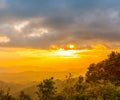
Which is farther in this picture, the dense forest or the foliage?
the foliage

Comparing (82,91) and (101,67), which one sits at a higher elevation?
(101,67)

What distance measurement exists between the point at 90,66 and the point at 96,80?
13.5 meters

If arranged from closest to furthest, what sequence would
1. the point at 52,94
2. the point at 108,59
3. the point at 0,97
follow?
the point at 52,94
the point at 0,97
the point at 108,59

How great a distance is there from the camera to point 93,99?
116m

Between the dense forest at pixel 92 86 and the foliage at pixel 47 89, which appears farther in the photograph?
the foliage at pixel 47 89

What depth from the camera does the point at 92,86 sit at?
136 m

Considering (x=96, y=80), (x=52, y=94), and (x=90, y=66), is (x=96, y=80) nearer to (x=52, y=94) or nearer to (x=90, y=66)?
(x=90, y=66)

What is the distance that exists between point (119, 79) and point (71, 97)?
1266 inches

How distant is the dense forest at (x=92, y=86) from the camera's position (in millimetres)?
123113

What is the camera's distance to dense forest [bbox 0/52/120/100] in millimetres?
123113

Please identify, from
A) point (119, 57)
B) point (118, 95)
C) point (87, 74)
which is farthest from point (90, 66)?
point (118, 95)

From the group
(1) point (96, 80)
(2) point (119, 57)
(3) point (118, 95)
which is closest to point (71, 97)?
(3) point (118, 95)

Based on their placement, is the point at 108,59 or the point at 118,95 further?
the point at 108,59

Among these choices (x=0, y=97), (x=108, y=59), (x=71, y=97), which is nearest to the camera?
(x=71, y=97)
